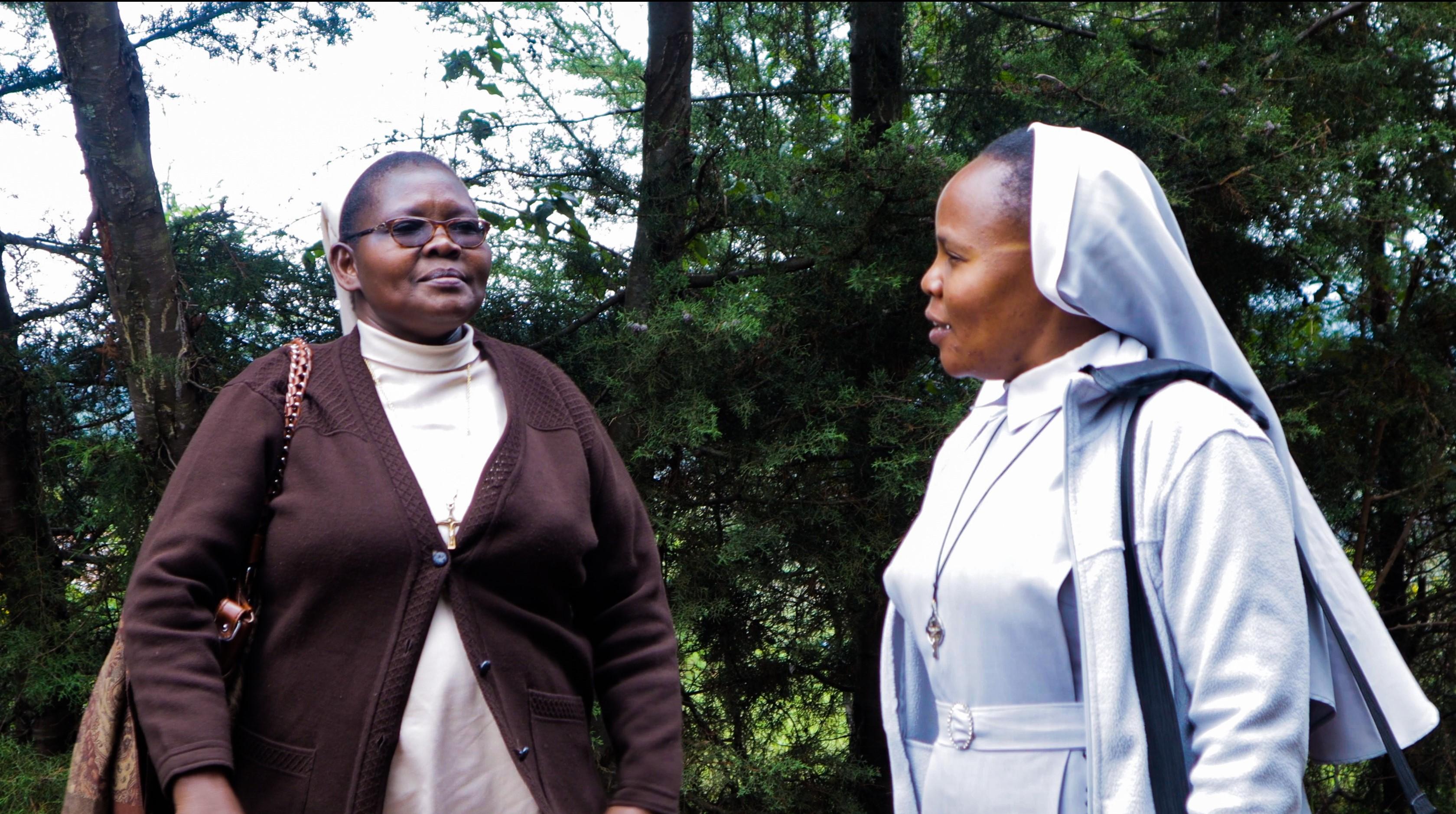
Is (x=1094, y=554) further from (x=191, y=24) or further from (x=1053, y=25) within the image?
(x=1053, y=25)

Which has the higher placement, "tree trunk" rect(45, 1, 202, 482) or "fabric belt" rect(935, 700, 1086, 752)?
"tree trunk" rect(45, 1, 202, 482)

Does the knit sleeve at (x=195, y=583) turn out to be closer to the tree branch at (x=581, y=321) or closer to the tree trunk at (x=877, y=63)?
the tree branch at (x=581, y=321)

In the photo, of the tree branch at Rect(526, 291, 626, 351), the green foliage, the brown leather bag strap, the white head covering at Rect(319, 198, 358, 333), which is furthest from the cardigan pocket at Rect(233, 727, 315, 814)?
the tree branch at Rect(526, 291, 626, 351)

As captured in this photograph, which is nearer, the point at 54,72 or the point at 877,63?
the point at 54,72

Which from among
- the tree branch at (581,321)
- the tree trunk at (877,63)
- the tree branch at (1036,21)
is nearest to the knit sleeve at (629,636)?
the tree branch at (581,321)

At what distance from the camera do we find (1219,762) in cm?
153

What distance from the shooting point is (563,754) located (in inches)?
83.8

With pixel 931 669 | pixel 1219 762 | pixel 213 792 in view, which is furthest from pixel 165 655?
pixel 1219 762

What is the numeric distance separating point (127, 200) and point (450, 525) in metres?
1.96

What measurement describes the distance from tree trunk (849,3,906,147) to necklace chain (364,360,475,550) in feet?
9.58

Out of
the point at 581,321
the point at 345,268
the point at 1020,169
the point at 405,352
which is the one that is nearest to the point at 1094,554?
the point at 1020,169

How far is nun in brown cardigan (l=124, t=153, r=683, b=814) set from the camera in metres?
1.96

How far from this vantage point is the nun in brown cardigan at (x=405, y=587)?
1.96m

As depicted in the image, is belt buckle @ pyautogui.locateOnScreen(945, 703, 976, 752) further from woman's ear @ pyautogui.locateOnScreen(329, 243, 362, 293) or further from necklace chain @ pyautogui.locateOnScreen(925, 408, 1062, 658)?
woman's ear @ pyautogui.locateOnScreen(329, 243, 362, 293)
